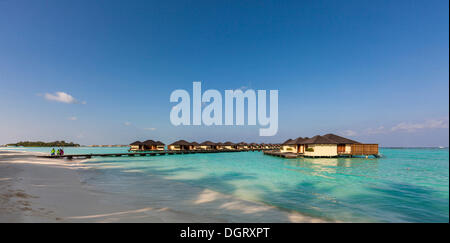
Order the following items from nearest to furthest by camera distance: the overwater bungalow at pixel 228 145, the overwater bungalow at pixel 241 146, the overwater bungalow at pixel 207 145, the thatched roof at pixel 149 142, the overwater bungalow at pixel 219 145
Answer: the thatched roof at pixel 149 142 → the overwater bungalow at pixel 207 145 → the overwater bungalow at pixel 219 145 → the overwater bungalow at pixel 228 145 → the overwater bungalow at pixel 241 146

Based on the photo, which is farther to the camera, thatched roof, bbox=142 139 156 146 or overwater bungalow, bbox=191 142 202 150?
overwater bungalow, bbox=191 142 202 150

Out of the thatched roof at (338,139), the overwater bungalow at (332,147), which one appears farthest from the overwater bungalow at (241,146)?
the thatched roof at (338,139)

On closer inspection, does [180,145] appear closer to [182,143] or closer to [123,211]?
[182,143]

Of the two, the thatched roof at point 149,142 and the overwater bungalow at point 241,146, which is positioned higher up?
the thatched roof at point 149,142

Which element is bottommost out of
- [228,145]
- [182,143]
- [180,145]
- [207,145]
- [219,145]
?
[228,145]

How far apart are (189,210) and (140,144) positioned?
50.2 m

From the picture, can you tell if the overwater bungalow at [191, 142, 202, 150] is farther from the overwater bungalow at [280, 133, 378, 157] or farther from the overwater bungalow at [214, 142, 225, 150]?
the overwater bungalow at [280, 133, 378, 157]

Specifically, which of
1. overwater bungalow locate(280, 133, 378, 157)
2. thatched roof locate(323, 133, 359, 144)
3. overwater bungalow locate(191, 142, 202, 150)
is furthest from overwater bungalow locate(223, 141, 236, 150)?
thatched roof locate(323, 133, 359, 144)

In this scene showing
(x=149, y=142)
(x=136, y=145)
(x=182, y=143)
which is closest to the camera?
(x=136, y=145)

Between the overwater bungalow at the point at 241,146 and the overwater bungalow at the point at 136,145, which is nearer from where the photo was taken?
the overwater bungalow at the point at 136,145

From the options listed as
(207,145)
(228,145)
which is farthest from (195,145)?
(228,145)

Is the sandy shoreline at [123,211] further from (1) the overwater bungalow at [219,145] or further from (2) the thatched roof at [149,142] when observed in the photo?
(1) the overwater bungalow at [219,145]

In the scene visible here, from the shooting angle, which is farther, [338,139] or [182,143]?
[182,143]

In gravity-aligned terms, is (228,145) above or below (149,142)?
below
